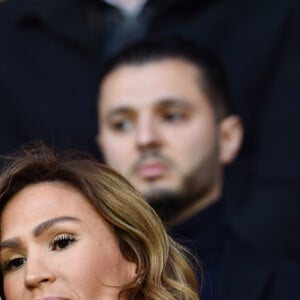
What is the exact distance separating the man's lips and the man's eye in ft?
0.41

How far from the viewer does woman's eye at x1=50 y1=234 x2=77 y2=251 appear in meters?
2.02

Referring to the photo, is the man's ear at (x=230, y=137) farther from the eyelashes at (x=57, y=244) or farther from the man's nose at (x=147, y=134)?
the eyelashes at (x=57, y=244)

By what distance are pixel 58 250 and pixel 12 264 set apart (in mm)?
104

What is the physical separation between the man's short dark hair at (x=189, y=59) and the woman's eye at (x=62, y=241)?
114 cm

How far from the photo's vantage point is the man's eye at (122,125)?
2.99 m

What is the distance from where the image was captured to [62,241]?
2.02m

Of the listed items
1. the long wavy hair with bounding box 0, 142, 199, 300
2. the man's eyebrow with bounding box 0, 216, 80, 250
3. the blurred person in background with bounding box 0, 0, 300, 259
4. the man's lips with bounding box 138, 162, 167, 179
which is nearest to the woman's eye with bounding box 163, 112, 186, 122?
the man's lips with bounding box 138, 162, 167, 179

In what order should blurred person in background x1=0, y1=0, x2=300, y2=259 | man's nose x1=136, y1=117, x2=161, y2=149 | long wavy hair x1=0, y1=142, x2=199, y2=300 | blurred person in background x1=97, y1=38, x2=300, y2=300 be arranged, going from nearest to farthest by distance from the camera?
long wavy hair x1=0, y1=142, x2=199, y2=300 < blurred person in background x1=97, y1=38, x2=300, y2=300 < man's nose x1=136, y1=117, x2=161, y2=149 < blurred person in background x1=0, y1=0, x2=300, y2=259

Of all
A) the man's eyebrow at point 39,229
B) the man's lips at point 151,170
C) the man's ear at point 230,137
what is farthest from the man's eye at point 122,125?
the man's eyebrow at point 39,229

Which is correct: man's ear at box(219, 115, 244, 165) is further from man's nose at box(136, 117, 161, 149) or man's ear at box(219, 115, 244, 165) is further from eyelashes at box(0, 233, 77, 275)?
eyelashes at box(0, 233, 77, 275)

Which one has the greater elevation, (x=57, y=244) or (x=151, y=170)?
(x=57, y=244)

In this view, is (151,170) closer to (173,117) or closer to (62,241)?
(173,117)

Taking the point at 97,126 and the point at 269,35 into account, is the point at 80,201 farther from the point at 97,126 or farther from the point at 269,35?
the point at 269,35

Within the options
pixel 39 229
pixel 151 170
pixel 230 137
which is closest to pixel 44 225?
pixel 39 229
